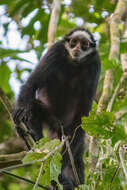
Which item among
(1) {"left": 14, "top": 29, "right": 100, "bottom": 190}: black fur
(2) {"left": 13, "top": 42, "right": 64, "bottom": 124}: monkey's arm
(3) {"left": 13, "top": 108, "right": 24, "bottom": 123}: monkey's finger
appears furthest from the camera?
(1) {"left": 14, "top": 29, "right": 100, "bottom": 190}: black fur

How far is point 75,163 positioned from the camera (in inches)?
164

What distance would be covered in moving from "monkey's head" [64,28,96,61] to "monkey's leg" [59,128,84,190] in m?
1.16

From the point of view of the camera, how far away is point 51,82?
4.49 m

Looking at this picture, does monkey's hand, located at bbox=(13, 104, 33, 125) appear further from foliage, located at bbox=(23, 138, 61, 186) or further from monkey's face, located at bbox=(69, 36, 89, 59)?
foliage, located at bbox=(23, 138, 61, 186)

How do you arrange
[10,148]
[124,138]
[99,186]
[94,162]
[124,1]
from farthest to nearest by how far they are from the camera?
[124,1] → [10,148] → [94,162] → [99,186] → [124,138]

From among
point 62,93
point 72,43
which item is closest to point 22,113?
point 62,93

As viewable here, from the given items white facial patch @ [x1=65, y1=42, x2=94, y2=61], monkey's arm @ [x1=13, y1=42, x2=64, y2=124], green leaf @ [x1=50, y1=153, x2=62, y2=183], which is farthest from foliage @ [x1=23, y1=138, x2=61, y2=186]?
white facial patch @ [x1=65, y1=42, x2=94, y2=61]

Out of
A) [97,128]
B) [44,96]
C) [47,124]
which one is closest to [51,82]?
[44,96]

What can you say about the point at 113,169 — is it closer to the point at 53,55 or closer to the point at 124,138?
the point at 124,138

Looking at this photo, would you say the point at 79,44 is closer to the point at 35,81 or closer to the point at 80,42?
the point at 80,42

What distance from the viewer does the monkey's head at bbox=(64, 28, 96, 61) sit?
187 inches

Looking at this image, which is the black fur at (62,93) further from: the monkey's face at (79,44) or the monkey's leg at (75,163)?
the monkey's face at (79,44)

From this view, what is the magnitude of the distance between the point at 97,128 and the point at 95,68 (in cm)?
221

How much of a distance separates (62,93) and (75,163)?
0.95 m
